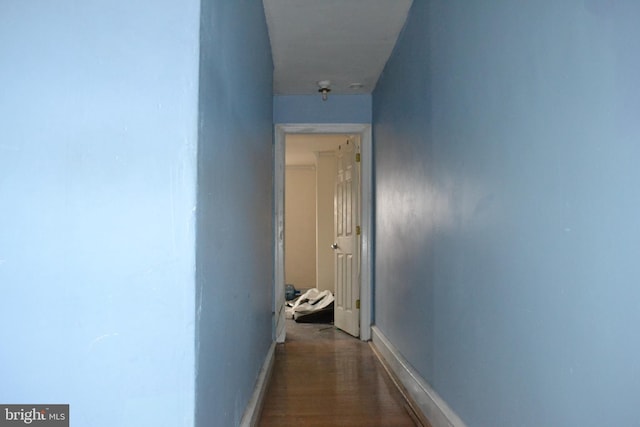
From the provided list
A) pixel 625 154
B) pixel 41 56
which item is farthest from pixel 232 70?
pixel 625 154

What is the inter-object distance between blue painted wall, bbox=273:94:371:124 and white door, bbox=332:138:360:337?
38 centimetres

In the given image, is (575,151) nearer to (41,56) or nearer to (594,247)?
(594,247)

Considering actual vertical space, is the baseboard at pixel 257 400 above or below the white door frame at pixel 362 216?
below

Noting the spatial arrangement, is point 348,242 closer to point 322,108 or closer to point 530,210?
point 322,108

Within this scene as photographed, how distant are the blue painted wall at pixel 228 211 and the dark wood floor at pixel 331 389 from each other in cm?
36

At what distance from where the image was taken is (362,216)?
4781mm

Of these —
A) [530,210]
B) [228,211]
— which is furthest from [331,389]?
[530,210]

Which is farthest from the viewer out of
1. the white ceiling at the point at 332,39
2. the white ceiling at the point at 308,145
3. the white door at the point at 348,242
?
the white ceiling at the point at 308,145

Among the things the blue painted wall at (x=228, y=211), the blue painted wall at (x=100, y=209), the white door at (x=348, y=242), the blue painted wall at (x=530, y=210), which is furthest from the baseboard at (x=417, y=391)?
the blue painted wall at (x=100, y=209)

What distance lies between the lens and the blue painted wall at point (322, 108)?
15.7 feet

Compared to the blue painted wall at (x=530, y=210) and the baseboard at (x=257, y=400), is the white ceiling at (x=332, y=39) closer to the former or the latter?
the blue painted wall at (x=530, y=210)

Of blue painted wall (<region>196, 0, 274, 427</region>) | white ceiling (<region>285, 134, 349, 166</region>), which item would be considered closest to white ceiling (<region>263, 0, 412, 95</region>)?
blue painted wall (<region>196, 0, 274, 427</region>)

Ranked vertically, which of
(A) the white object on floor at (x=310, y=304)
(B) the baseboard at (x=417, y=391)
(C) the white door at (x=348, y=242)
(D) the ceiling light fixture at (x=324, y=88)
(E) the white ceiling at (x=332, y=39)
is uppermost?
(E) the white ceiling at (x=332, y=39)

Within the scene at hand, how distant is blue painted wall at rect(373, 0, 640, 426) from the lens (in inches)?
40.0
